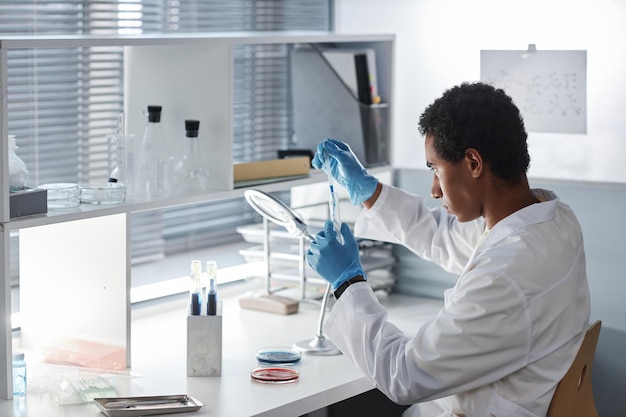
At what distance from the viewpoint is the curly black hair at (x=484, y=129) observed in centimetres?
186

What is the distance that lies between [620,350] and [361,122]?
946 millimetres

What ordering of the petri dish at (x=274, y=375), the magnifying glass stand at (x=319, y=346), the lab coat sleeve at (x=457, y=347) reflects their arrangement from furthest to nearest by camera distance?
the magnifying glass stand at (x=319, y=346) < the petri dish at (x=274, y=375) < the lab coat sleeve at (x=457, y=347)

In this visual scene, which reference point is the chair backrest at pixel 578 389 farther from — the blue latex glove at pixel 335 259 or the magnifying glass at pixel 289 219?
the magnifying glass at pixel 289 219

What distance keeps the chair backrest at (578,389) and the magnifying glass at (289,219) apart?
59 cm

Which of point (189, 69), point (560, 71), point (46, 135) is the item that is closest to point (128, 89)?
point (189, 69)

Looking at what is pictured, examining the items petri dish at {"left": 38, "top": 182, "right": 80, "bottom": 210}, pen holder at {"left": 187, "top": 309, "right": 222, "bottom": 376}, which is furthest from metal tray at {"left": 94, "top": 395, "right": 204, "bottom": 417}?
petri dish at {"left": 38, "top": 182, "right": 80, "bottom": 210}

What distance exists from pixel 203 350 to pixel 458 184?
0.67 metres

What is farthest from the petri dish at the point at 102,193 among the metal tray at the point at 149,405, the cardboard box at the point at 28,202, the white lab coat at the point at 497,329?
the white lab coat at the point at 497,329

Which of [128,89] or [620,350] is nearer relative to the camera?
[128,89]

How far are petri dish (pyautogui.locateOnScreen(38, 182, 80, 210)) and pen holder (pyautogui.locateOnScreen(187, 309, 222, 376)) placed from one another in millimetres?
349

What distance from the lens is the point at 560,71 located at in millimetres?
2662

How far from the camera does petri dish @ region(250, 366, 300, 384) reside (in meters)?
2.11

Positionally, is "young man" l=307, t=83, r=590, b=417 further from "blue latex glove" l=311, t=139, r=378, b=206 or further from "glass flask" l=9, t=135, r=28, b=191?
"glass flask" l=9, t=135, r=28, b=191

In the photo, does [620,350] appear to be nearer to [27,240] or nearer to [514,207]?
[514,207]
